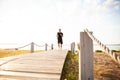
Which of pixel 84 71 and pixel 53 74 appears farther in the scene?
pixel 53 74

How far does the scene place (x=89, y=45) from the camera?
3854 mm

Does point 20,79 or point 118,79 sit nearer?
point 20,79

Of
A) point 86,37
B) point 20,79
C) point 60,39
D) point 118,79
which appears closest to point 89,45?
point 86,37

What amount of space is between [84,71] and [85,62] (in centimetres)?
23

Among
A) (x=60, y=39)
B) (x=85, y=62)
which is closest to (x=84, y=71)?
(x=85, y=62)

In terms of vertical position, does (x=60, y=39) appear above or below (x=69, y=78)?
above

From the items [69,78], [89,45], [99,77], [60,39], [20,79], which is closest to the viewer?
[89,45]

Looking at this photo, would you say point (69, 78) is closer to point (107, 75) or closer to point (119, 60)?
point (107, 75)

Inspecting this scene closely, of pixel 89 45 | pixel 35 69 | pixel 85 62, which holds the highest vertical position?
pixel 89 45

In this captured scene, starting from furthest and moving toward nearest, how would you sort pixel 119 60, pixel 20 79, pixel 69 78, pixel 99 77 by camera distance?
pixel 99 77 → pixel 69 78 → pixel 20 79 → pixel 119 60

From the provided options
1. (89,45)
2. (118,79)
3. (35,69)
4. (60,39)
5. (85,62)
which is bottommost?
(118,79)

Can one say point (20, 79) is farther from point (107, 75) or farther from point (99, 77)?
point (107, 75)

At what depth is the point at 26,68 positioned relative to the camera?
5.75m

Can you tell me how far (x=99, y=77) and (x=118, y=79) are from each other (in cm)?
70
